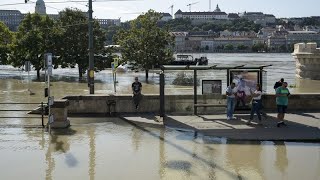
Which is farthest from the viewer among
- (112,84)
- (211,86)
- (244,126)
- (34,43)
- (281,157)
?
(34,43)

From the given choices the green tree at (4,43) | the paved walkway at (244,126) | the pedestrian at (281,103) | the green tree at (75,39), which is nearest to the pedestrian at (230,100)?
the paved walkway at (244,126)

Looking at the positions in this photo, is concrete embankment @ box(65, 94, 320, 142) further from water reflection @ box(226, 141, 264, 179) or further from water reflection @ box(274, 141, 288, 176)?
water reflection @ box(226, 141, 264, 179)

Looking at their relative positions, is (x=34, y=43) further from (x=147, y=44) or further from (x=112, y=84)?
(x=147, y=44)

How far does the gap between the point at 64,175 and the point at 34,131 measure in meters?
5.60

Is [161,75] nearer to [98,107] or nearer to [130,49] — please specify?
[98,107]

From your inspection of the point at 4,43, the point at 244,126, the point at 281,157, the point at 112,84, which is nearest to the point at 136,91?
the point at 244,126

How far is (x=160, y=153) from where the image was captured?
12.5 meters

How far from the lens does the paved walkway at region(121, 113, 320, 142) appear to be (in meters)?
14.3

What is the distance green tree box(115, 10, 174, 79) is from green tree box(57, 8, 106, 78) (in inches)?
115

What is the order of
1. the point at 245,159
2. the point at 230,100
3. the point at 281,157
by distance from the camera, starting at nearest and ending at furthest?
the point at 245,159
the point at 281,157
the point at 230,100

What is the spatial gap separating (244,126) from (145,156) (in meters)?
4.84

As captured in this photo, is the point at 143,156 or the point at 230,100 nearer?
the point at 143,156

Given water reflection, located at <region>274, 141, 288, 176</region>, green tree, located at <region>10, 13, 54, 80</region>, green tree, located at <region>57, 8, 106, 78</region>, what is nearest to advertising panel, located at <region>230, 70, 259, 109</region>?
water reflection, located at <region>274, 141, 288, 176</region>

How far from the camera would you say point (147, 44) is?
1913 inches
